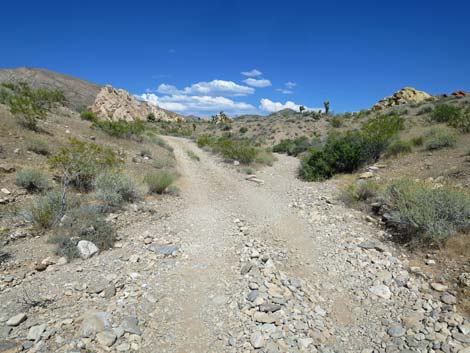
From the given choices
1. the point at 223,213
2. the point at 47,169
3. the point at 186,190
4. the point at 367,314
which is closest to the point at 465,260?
the point at 367,314

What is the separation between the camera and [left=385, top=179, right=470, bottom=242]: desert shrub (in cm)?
475

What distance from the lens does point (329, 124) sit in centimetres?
3038

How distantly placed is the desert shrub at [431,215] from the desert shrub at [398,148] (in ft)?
22.0

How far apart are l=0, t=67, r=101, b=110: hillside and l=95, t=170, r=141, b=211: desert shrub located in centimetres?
4837

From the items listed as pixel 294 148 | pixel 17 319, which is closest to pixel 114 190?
pixel 17 319

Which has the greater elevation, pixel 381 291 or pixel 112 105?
pixel 112 105

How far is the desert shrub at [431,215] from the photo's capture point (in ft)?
15.6

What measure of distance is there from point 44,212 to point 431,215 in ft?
23.4

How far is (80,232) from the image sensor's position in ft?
16.6

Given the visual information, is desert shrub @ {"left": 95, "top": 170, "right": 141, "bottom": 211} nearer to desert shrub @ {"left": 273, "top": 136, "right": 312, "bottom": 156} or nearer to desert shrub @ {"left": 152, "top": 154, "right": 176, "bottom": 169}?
desert shrub @ {"left": 152, "top": 154, "right": 176, "bottom": 169}

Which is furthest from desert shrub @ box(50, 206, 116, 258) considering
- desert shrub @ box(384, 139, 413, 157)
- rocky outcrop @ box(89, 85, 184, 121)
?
rocky outcrop @ box(89, 85, 184, 121)

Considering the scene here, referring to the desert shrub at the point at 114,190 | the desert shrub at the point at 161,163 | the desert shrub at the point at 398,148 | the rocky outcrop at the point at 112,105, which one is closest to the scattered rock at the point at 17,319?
the desert shrub at the point at 114,190

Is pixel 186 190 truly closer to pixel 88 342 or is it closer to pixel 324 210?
pixel 324 210

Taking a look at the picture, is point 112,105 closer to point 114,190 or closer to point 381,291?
point 114,190
